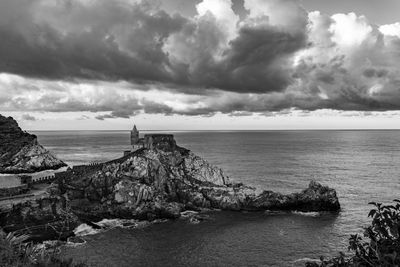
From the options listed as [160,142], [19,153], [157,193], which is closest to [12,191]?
[157,193]

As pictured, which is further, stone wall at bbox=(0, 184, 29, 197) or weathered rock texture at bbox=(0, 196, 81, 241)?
stone wall at bbox=(0, 184, 29, 197)

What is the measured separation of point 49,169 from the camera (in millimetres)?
110062

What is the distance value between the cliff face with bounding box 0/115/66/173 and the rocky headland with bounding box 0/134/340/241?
1480 inches

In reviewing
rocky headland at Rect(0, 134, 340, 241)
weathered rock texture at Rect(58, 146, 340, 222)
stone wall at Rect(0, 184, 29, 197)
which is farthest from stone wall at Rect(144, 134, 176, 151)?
stone wall at Rect(0, 184, 29, 197)

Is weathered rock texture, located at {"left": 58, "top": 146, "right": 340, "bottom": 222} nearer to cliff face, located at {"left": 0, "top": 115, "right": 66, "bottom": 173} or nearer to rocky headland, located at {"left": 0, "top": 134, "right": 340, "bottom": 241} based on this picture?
rocky headland, located at {"left": 0, "top": 134, "right": 340, "bottom": 241}

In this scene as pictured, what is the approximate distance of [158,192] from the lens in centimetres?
6700

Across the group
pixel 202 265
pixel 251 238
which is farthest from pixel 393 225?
pixel 251 238

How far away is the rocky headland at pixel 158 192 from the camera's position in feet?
204

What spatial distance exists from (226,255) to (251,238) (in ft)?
25.5

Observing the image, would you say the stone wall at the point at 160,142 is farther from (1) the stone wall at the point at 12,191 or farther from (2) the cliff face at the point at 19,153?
(2) the cliff face at the point at 19,153

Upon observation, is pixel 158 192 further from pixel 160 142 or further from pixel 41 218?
pixel 41 218

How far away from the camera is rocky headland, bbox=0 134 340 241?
6228 cm

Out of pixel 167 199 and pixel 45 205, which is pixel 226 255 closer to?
pixel 167 199

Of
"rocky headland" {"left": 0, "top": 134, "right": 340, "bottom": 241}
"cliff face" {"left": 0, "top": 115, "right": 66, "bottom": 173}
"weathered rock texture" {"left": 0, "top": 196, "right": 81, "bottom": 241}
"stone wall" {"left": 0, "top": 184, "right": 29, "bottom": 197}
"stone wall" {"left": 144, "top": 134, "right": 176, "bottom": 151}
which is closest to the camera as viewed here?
"weathered rock texture" {"left": 0, "top": 196, "right": 81, "bottom": 241}
